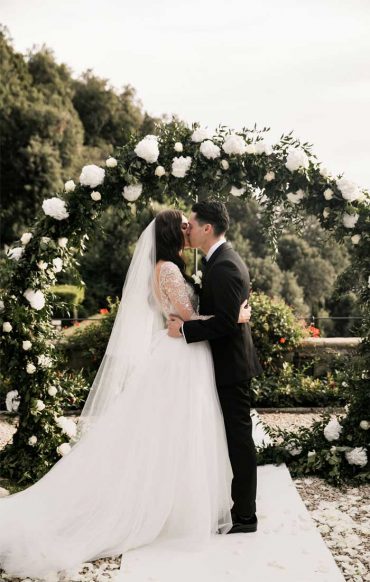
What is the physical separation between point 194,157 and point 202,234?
3.62 ft

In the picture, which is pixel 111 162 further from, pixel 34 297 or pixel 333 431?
pixel 333 431

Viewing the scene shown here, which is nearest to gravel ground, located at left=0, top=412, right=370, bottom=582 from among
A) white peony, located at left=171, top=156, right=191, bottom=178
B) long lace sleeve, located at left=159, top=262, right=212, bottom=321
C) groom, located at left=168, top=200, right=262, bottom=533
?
groom, located at left=168, top=200, right=262, bottom=533

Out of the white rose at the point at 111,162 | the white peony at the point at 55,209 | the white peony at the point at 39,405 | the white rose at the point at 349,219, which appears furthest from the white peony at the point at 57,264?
the white rose at the point at 349,219

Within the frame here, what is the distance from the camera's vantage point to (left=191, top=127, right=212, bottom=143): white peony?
4883 mm

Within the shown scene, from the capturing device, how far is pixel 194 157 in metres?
4.88

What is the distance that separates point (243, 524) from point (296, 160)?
268 centimetres

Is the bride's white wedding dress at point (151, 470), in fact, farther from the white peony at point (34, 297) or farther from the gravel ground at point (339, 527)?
the white peony at point (34, 297)

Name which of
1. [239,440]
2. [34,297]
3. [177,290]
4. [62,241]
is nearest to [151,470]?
[239,440]

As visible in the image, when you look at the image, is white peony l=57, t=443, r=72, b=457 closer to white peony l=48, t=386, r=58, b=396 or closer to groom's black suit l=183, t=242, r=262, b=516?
white peony l=48, t=386, r=58, b=396

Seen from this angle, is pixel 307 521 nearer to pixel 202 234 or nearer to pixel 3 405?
pixel 202 234

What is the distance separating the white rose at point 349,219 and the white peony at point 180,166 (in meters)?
1.29

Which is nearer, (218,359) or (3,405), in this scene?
(218,359)

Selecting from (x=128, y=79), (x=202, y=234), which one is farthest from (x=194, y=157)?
(x=128, y=79)

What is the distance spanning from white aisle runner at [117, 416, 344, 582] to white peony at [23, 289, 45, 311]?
6.88ft
